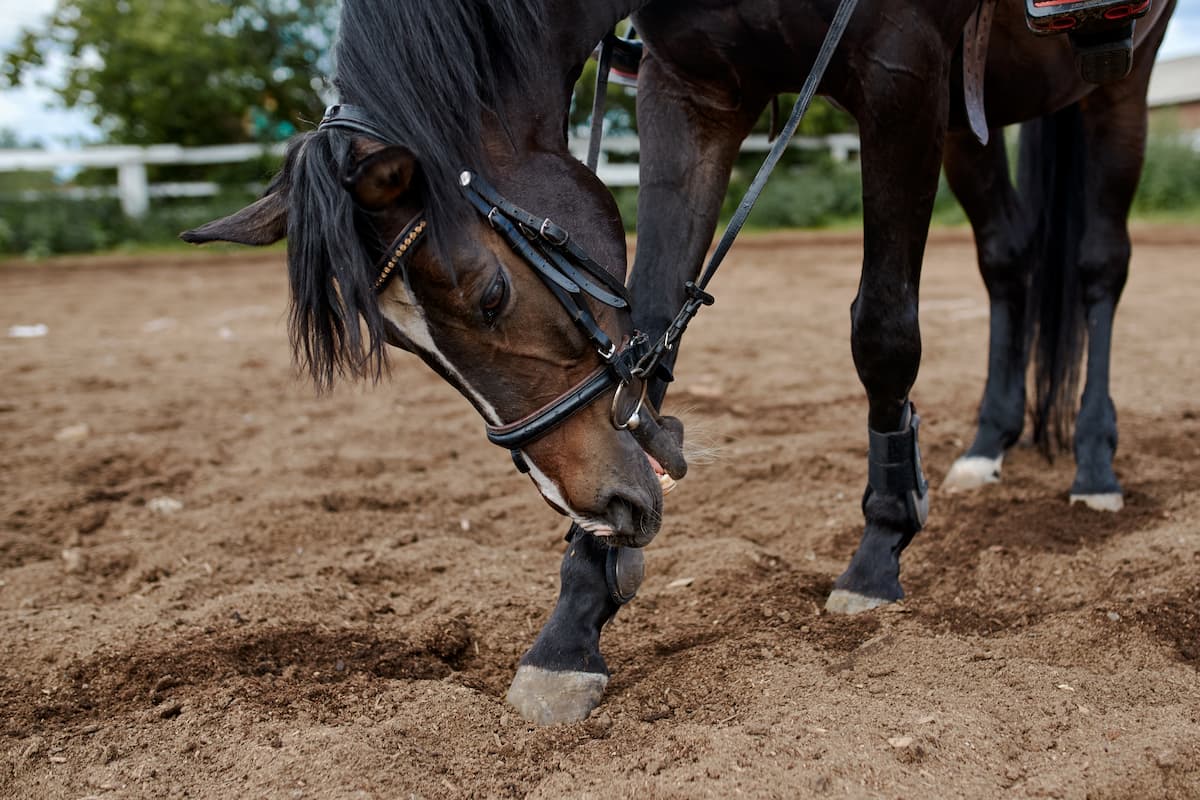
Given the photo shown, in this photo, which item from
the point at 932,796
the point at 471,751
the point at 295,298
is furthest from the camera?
the point at 471,751

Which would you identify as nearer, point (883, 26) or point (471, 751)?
point (471, 751)

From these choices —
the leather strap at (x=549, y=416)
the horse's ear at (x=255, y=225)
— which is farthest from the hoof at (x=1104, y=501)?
the horse's ear at (x=255, y=225)

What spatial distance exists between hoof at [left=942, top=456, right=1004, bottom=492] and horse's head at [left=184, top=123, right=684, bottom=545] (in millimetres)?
1958

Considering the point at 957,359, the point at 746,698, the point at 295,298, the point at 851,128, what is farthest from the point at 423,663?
the point at 851,128

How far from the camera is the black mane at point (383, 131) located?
1.70m

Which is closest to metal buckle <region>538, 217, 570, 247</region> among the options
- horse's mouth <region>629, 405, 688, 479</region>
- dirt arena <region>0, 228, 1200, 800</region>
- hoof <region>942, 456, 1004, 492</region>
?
horse's mouth <region>629, 405, 688, 479</region>

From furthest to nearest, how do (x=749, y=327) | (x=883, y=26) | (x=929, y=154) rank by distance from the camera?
(x=749, y=327) < (x=929, y=154) < (x=883, y=26)

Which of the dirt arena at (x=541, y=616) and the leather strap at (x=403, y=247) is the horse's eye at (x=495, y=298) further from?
the dirt arena at (x=541, y=616)

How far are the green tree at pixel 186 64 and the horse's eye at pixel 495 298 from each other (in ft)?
54.7

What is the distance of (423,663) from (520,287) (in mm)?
1026

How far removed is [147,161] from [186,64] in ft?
9.00

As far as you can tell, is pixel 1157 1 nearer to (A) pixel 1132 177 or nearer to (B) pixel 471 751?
(A) pixel 1132 177

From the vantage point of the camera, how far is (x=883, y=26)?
2137 mm

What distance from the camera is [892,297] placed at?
2.44 meters
